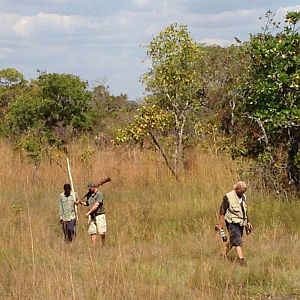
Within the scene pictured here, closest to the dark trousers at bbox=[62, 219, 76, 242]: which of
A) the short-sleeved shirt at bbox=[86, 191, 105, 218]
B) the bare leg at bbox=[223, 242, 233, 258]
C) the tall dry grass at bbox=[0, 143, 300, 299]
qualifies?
the tall dry grass at bbox=[0, 143, 300, 299]

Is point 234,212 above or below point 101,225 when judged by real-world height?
above

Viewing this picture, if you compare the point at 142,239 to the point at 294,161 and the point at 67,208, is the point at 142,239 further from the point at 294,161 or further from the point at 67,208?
the point at 294,161

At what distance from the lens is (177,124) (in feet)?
57.9

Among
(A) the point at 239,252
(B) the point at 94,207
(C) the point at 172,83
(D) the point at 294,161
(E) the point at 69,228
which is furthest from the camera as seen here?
(C) the point at 172,83

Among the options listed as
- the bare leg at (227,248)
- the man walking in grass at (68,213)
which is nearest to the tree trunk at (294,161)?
the bare leg at (227,248)

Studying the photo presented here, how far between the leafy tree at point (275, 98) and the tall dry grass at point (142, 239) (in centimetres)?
100

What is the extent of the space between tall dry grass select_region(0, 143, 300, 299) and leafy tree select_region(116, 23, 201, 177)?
4.52ft

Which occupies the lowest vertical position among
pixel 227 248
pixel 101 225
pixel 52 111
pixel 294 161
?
pixel 227 248

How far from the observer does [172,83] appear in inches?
677

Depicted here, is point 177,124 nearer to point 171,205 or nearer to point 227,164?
point 227,164

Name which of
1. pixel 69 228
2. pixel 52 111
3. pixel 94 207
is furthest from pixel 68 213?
pixel 52 111

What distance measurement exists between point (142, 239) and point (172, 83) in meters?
6.05

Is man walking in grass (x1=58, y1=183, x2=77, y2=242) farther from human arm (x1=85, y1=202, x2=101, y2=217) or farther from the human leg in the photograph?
the human leg

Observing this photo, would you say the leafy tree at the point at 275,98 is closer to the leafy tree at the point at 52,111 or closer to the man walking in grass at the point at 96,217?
the man walking in grass at the point at 96,217
